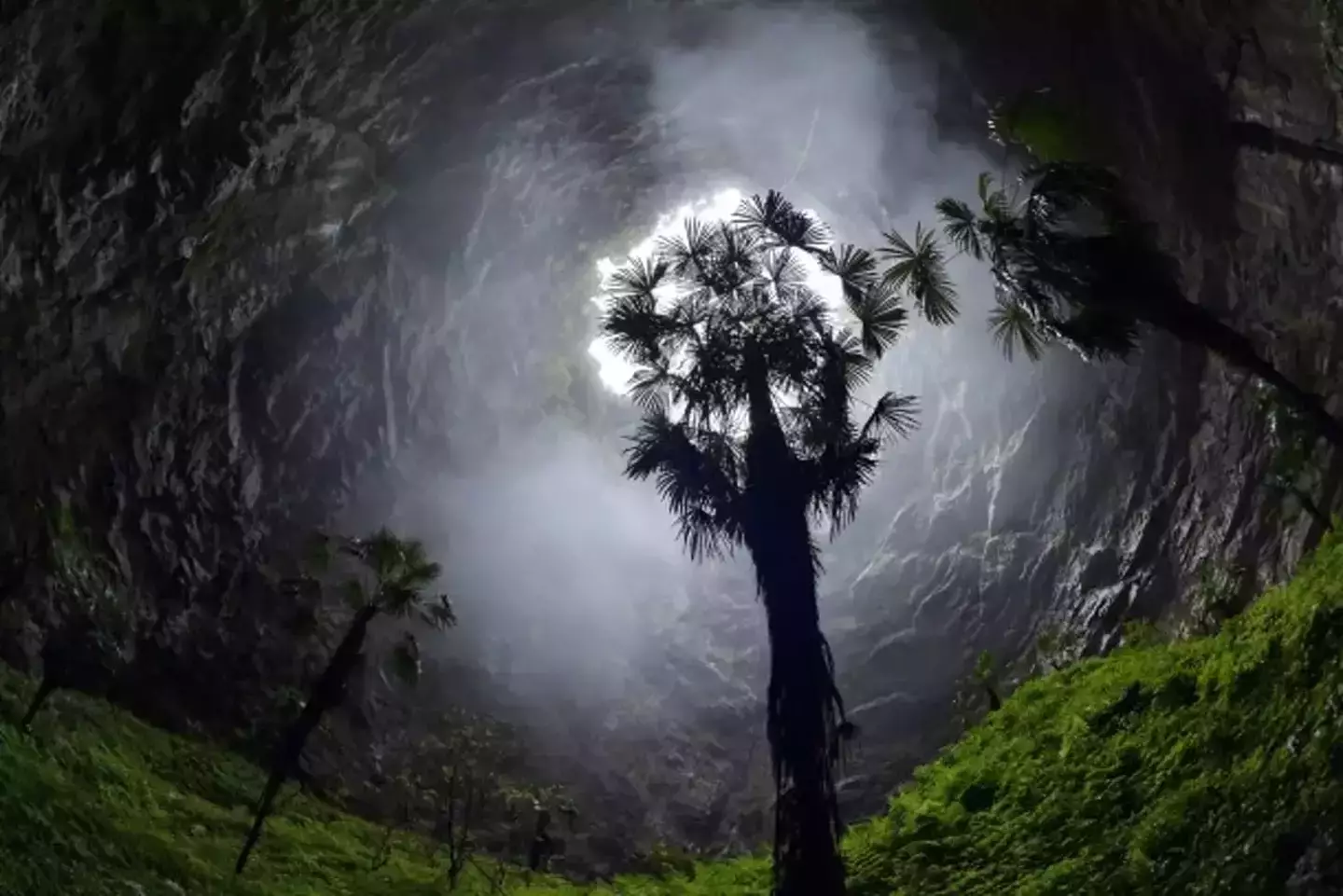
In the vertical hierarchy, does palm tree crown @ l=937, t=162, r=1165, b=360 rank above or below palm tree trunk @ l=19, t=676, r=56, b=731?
above

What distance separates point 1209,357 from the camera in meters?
15.4

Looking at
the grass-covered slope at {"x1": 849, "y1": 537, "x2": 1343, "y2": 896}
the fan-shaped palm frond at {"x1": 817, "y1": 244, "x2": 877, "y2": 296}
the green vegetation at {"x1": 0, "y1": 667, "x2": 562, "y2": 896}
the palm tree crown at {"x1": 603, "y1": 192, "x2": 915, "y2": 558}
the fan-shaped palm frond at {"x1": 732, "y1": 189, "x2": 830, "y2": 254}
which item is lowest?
the green vegetation at {"x1": 0, "y1": 667, "x2": 562, "y2": 896}

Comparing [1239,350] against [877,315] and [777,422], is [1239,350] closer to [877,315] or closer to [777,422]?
[877,315]

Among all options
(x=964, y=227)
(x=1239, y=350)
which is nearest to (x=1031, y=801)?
(x=1239, y=350)

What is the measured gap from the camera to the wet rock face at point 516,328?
13.0 meters

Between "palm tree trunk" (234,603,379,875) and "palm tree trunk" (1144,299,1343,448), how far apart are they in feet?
34.6

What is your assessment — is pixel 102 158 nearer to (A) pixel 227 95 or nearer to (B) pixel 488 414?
(A) pixel 227 95

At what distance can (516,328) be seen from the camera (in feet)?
79.4

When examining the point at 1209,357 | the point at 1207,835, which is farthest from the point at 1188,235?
the point at 1207,835

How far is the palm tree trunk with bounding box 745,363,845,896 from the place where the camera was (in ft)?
33.8

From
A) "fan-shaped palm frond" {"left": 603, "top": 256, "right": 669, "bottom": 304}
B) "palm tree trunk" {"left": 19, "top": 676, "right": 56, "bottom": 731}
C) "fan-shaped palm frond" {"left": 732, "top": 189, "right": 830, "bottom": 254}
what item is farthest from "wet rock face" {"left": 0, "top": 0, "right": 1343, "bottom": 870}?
"fan-shaped palm frond" {"left": 603, "top": 256, "right": 669, "bottom": 304}

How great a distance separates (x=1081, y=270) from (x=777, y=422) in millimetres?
3804

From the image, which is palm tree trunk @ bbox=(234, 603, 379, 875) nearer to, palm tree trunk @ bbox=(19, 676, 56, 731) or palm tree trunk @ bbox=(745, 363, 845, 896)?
palm tree trunk @ bbox=(19, 676, 56, 731)

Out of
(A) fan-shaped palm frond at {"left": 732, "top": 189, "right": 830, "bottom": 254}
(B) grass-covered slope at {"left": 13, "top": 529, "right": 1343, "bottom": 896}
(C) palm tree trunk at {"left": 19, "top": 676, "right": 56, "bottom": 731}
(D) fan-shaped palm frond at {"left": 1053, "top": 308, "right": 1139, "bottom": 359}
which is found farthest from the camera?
(A) fan-shaped palm frond at {"left": 732, "top": 189, "right": 830, "bottom": 254}
